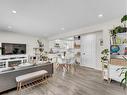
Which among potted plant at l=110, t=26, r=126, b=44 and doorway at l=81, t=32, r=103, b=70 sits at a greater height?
potted plant at l=110, t=26, r=126, b=44

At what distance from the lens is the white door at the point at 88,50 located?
5539 mm

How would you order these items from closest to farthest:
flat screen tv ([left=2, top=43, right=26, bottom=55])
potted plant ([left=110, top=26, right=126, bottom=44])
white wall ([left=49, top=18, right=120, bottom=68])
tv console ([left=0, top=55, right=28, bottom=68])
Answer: potted plant ([left=110, top=26, right=126, bottom=44]), white wall ([left=49, top=18, right=120, bottom=68]), tv console ([left=0, top=55, right=28, bottom=68]), flat screen tv ([left=2, top=43, right=26, bottom=55])

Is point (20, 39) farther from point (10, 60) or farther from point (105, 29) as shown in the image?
point (105, 29)

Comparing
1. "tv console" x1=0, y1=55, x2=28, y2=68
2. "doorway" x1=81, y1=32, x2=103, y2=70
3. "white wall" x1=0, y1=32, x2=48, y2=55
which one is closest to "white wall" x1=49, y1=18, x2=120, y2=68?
"doorway" x1=81, y1=32, x2=103, y2=70

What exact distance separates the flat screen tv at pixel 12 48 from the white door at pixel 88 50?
466 cm

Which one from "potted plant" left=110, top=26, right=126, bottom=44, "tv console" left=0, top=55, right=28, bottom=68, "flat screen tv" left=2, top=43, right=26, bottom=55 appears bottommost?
"tv console" left=0, top=55, right=28, bottom=68

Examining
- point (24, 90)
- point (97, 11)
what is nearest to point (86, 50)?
point (97, 11)

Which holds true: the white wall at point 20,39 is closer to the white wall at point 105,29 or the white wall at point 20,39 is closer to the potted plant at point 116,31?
the white wall at point 105,29

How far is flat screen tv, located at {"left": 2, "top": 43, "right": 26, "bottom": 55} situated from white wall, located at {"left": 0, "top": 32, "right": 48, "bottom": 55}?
0.31m

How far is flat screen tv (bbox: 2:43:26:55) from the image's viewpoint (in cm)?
603

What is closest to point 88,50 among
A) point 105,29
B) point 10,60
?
point 105,29

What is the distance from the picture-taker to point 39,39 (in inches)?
325

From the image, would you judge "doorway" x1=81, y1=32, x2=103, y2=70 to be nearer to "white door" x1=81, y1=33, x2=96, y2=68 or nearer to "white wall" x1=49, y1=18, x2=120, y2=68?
"white door" x1=81, y1=33, x2=96, y2=68

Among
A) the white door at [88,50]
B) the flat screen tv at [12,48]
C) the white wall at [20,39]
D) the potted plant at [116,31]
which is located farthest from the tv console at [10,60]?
the potted plant at [116,31]
